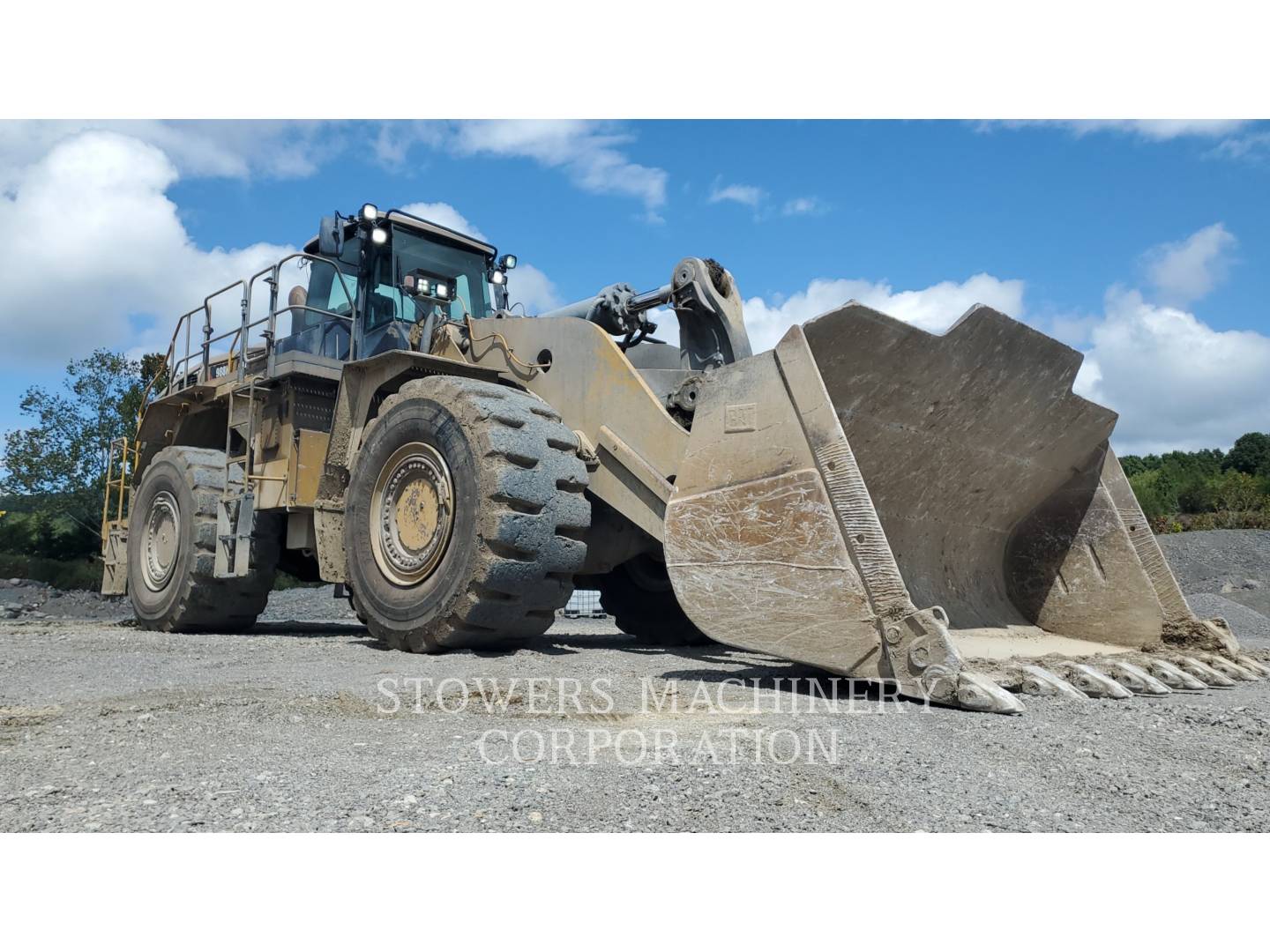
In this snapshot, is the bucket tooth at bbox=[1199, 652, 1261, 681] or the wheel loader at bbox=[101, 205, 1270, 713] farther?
the bucket tooth at bbox=[1199, 652, 1261, 681]

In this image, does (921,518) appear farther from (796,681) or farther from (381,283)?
(381,283)

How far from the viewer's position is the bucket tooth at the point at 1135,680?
4.26 meters

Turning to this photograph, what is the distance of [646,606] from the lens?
26.3 ft

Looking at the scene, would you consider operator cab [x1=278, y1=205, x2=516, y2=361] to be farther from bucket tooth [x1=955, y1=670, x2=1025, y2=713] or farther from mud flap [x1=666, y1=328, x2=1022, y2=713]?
bucket tooth [x1=955, y1=670, x2=1025, y2=713]

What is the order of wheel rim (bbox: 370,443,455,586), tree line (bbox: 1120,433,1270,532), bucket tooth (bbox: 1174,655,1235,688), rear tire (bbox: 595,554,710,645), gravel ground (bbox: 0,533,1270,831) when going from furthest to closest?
tree line (bbox: 1120,433,1270,532) → rear tire (bbox: 595,554,710,645) → wheel rim (bbox: 370,443,455,586) → bucket tooth (bbox: 1174,655,1235,688) → gravel ground (bbox: 0,533,1270,831)

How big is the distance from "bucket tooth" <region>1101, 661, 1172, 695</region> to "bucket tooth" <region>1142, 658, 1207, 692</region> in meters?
0.14

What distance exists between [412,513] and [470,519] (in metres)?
0.84

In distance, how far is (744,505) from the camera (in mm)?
4340

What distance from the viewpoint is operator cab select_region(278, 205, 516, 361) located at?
7840 mm

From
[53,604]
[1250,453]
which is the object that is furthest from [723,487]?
[1250,453]

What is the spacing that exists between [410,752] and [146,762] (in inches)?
30.2

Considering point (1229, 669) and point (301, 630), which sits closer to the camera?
point (1229, 669)

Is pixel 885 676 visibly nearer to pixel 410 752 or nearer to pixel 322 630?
pixel 410 752

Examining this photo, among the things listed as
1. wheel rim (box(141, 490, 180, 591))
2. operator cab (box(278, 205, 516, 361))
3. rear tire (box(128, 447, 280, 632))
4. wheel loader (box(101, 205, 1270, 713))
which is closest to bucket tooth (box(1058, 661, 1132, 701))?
wheel loader (box(101, 205, 1270, 713))
